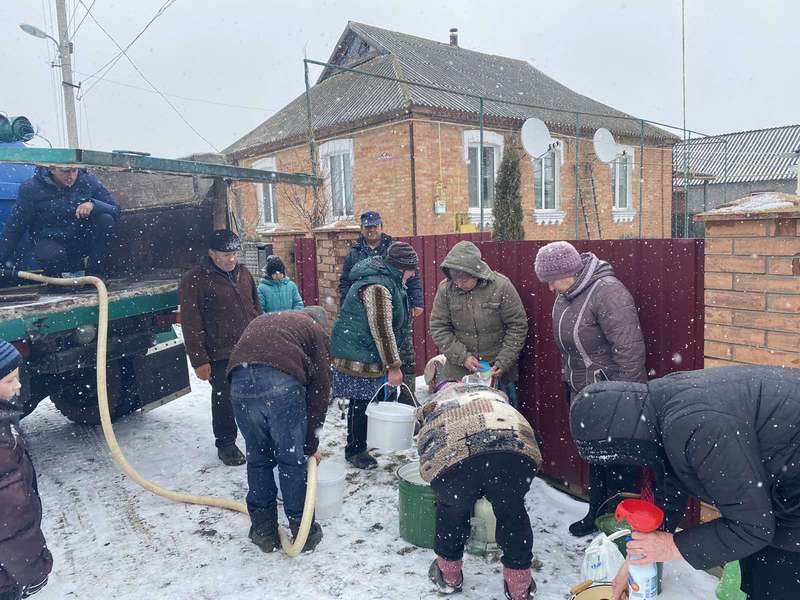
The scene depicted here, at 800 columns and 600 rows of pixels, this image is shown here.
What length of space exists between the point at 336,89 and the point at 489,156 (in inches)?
194

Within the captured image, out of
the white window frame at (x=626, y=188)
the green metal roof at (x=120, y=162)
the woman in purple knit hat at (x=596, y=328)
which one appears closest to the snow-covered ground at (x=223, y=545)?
the woman in purple knit hat at (x=596, y=328)

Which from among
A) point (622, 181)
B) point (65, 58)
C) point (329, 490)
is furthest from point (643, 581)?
point (622, 181)

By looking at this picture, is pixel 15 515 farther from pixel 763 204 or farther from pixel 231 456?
pixel 763 204

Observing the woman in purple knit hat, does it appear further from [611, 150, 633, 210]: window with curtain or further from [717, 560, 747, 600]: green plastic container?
[611, 150, 633, 210]: window with curtain

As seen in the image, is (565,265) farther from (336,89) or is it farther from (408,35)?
(408,35)

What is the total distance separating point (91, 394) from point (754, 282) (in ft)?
16.0

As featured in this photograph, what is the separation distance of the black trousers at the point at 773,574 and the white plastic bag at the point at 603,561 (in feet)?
1.79

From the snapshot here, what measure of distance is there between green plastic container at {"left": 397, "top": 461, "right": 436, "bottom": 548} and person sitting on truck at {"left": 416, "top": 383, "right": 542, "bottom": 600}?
0.36 m

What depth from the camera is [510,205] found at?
11.7 metres

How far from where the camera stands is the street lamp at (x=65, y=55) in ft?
41.1

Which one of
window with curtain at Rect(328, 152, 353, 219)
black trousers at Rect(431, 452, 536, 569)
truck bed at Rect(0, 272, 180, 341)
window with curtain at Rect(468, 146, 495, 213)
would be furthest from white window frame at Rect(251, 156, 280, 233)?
black trousers at Rect(431, 452, 536, 569)

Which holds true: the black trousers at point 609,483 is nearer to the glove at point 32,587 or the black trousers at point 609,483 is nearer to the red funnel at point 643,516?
the red funnel at point 643,516

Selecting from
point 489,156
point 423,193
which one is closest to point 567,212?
point 489,156

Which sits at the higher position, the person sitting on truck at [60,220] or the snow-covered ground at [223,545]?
the person sitting on truck at [60,220]
